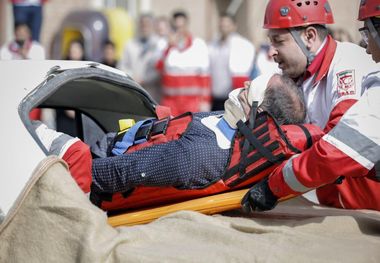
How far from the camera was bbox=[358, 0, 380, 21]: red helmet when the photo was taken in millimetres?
4258

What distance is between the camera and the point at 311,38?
16.6 feet

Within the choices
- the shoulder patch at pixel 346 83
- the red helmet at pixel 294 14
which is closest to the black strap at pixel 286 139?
the shoulder patch at pixel 346 83

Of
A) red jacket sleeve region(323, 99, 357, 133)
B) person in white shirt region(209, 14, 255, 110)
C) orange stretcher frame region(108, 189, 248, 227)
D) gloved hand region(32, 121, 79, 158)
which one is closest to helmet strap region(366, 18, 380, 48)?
red jacket sleeve region(323, 99, 357, 133)

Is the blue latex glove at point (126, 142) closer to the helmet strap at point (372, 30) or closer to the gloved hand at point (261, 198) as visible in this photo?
the gloved hand at point (261, 198)

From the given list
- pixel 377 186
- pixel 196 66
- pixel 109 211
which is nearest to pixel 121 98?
pixel 109 211

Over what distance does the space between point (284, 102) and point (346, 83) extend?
36 centimetres

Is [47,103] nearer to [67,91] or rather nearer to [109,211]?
[67,91]

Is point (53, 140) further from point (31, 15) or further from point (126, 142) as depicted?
point (31, 15)

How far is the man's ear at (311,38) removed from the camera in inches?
199

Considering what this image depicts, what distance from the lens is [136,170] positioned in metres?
4.69

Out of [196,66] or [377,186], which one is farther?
[196,66]

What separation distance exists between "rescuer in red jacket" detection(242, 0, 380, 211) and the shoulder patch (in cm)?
22

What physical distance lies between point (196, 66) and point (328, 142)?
7968 millimetres

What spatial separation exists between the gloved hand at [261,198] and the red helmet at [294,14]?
1.15 metres
